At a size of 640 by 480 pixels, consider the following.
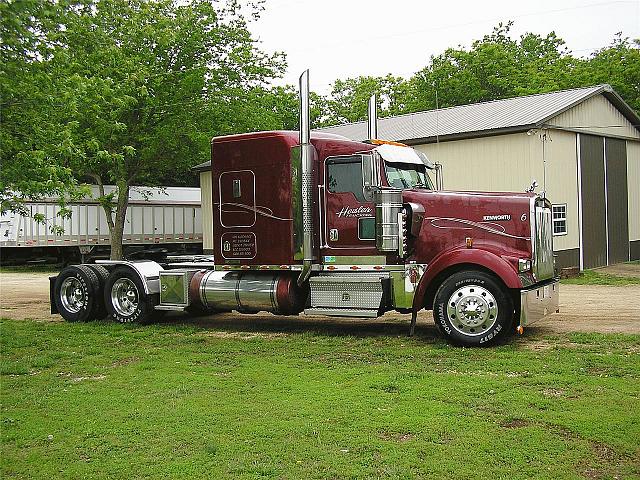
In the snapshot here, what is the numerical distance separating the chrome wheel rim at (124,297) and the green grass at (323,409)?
2.37m

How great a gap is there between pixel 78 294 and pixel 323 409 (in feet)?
28.8

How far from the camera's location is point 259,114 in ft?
102

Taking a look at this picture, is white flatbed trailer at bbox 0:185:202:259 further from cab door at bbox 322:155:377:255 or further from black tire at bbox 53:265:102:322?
cab door at bbox 322:155:377:255

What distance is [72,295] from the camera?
1480 cm

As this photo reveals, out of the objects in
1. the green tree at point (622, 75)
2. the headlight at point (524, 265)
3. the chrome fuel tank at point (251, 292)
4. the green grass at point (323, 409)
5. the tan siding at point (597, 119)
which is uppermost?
the green tree at point (622, 75)

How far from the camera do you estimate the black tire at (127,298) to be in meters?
13.8

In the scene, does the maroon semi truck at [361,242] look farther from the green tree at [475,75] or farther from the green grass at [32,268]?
the green tree at [475,75]

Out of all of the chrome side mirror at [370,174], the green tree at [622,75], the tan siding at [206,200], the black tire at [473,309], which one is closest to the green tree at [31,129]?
the chrome side mirror at [370,174]

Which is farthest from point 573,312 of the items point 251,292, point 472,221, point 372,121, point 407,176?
point 251,292

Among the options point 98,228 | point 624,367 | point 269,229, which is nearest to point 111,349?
point 269,229

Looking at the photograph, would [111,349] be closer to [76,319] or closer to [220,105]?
[76,319]

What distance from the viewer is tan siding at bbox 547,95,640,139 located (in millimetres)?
23359

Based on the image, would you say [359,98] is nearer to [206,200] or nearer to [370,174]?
[206,200]

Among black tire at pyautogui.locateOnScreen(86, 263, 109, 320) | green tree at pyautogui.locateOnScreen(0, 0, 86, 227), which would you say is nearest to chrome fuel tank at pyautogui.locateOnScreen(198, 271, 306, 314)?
black tire at pyautogui.locateOnScreen(86, 263, 109, 320)
